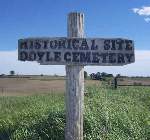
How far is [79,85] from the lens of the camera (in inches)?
299

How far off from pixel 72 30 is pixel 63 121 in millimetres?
2139

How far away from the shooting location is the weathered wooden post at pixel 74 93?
7.56m

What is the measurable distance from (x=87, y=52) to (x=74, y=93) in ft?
2.21

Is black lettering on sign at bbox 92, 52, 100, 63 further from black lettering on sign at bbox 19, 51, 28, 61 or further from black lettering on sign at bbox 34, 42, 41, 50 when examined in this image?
black lettering on sign at bbox 19, 51, 28, 61

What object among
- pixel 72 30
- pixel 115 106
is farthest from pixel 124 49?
pixel 115 106

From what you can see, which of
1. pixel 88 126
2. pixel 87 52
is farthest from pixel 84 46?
pixel 88 126

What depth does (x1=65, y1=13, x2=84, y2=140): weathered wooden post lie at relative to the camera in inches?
298

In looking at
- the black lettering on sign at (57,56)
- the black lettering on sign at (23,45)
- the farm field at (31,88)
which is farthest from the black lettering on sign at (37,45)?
the farm field at (31,88)

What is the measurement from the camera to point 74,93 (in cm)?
757

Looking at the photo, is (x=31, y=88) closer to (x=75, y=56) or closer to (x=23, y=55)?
(x=23, y=55)

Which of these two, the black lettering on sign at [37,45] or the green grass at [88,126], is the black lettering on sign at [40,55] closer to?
the black lettering on sign at [37,45]

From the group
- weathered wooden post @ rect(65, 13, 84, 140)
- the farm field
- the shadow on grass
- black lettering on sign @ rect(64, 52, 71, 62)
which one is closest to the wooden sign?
black lettering on sign @ rect(64, 52, 71, 62)

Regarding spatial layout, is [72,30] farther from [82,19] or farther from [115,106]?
[115,106]

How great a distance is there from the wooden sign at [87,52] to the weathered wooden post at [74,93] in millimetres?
134
